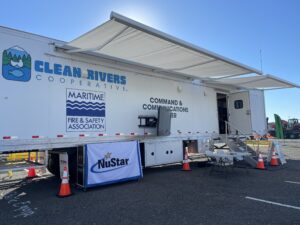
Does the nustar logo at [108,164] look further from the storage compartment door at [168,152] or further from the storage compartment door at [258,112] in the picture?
the storage compartment door at [258,112]

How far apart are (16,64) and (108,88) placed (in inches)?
94.7

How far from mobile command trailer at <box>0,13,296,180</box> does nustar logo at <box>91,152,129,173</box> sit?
0.57 metres

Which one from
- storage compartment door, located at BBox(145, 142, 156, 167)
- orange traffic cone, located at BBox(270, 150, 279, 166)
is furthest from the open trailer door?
storage compartment door, located at BBox(145, 142, 156, 167)

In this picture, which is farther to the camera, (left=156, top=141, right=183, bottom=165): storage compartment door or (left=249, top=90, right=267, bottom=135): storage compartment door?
(left=249, top=90, right=267, bottom=135): storage compartment door

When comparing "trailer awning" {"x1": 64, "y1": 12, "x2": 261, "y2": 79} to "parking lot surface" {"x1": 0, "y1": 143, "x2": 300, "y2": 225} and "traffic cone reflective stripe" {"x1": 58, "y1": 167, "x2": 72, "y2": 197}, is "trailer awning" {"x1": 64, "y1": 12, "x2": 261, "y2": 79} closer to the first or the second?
"traffic cone reflective stripe" {"x1": 58, "y1": 167, "x2": 72, "y2": 197}

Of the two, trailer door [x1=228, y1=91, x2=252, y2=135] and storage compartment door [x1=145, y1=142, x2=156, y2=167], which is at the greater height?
trailer door [x1=228, y1=91, x2=252, y2=135]

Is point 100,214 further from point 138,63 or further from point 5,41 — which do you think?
Answer: point 138,63

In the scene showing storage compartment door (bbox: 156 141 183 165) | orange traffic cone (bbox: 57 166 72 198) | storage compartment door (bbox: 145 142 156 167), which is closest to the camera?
orange traffic cone (bbox: 57 166 72 198)

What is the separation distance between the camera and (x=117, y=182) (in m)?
6.85

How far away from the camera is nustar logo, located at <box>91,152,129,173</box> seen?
647 cm

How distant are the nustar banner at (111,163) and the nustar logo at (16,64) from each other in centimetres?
220

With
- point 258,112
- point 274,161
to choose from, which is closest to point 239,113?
point 258,112

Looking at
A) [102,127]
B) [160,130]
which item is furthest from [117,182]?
[160,130]

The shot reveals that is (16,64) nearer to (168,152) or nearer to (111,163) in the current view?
(111,163)
